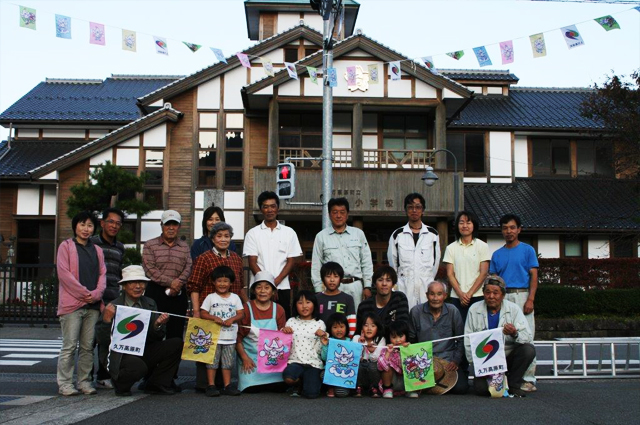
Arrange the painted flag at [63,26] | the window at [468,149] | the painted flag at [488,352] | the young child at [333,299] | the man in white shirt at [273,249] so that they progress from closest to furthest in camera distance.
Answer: the painted flag at [488,352]
the young child at [333,299]
the man in white shirt at [273,249]
the painted flag at [63,26]
the window at [468,149]

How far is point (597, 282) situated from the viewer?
1717 cm

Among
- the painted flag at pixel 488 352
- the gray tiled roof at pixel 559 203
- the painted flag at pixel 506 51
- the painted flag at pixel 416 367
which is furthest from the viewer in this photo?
the gray tiled roof at pixel 559 203

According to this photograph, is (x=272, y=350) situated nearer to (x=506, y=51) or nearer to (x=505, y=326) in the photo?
(x=505, y=326)

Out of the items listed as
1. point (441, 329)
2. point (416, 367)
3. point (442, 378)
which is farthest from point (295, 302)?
point (442, 378)

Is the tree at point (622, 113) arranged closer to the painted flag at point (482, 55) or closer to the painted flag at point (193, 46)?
the painted flag at point (482, 55)

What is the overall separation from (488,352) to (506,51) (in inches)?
305

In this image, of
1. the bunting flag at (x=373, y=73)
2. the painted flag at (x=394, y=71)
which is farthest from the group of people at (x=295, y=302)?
the bunting flag at (x=373, y=73)

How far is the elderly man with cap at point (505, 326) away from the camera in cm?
700

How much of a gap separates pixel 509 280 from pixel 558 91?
76.5 ft

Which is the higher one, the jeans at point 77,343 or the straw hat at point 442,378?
the jeans at point 77,343

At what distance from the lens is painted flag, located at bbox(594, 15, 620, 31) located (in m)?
12.1

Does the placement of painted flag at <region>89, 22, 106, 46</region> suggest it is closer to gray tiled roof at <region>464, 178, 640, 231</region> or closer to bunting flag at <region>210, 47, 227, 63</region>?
bunting flag at <region>210, 47, 227, 63</region>

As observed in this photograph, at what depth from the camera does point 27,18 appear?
11.2m

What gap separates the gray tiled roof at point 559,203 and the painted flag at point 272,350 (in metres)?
15.7
